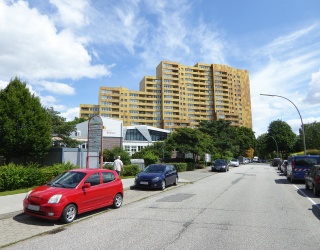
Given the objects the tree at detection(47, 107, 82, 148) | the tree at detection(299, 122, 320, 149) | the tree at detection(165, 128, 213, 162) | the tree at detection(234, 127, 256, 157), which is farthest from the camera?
the tree at detection(234, 127, 256, 157)

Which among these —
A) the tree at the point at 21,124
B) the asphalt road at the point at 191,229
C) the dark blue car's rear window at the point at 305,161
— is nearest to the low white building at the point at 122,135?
the tree at the point at 21,124

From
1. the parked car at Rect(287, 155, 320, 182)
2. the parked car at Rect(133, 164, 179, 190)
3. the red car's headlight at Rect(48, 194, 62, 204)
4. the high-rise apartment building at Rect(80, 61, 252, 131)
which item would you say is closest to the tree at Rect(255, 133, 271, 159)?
the high-rise apartment building at Rect(80, 61, 252, 131)

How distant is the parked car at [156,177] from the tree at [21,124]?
8.19 m

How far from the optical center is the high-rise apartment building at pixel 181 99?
106438 millimetres

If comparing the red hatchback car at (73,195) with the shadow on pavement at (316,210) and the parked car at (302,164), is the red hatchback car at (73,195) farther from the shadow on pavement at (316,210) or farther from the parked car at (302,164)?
the parked car at (302,164)

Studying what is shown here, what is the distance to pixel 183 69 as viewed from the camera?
118m

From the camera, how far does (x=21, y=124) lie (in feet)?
59.7

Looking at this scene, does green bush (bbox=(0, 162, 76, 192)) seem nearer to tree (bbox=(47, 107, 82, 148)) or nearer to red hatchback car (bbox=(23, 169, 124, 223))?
red hatchback car (bbox=(23, 169, 124, 223))

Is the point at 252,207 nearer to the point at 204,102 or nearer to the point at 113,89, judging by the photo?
the point at 113,89

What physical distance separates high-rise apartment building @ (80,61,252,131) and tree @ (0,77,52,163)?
277 ft

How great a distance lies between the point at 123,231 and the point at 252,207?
Result: 5346 millimetres

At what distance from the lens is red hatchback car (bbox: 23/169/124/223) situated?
284 inches

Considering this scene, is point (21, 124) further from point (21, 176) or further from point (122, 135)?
point (122, 135)

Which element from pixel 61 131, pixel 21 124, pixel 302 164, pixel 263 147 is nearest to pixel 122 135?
Answer: pixel 61 131
